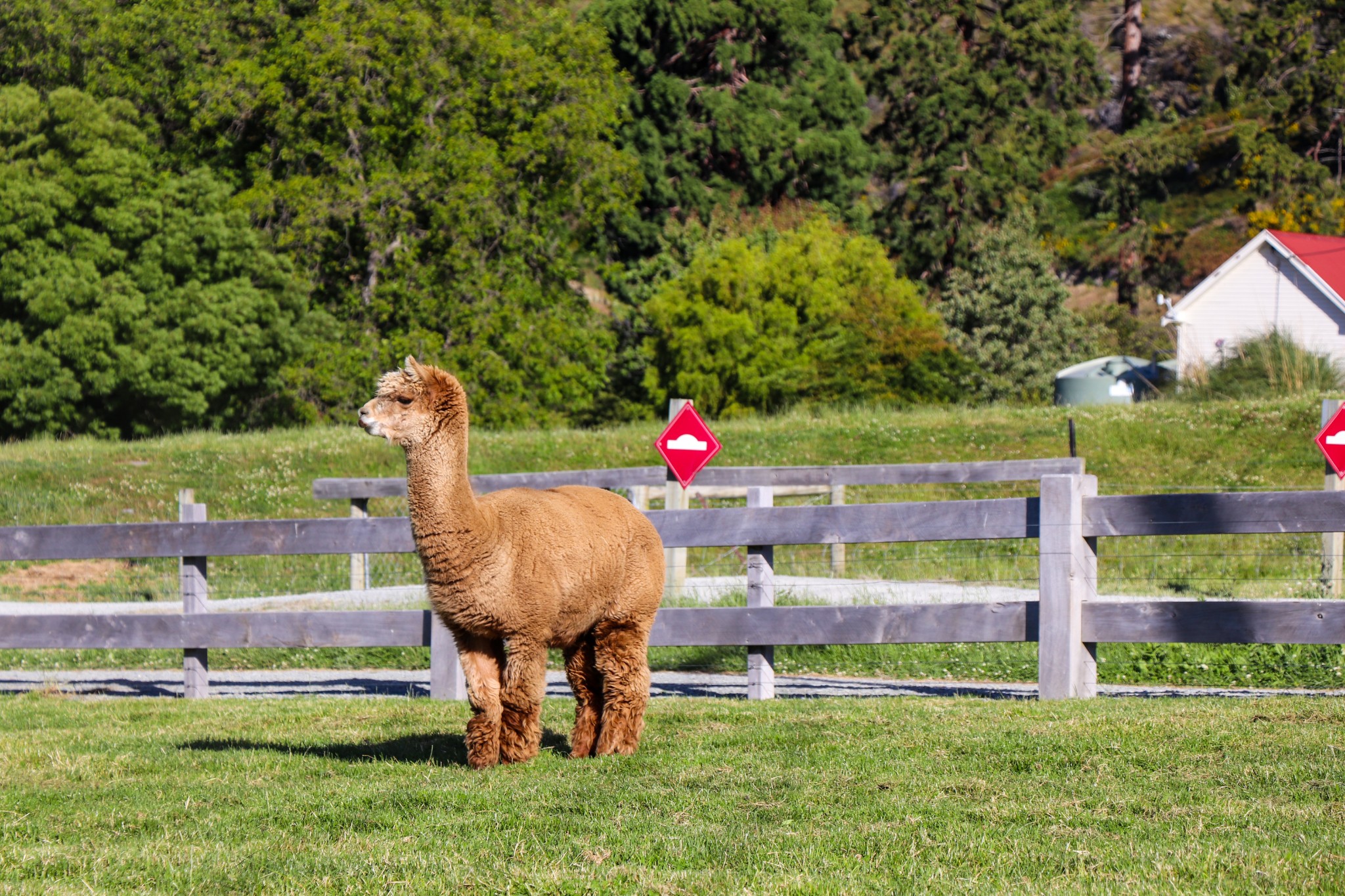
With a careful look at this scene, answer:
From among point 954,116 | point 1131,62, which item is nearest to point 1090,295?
point 1131,62

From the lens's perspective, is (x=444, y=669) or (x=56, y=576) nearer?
(x=444, y=669)

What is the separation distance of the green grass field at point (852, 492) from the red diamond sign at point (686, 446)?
195 cm

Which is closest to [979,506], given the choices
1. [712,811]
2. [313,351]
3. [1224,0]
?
[712,811]

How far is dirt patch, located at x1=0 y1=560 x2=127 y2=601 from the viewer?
787 inches

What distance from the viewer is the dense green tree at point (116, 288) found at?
3366 cm

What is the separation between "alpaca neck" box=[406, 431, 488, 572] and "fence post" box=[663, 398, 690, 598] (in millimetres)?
6759

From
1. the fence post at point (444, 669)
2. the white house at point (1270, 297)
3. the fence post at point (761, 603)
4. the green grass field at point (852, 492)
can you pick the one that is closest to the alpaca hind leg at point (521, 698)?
the fence post at point (761, 603)

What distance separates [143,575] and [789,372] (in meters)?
19.2

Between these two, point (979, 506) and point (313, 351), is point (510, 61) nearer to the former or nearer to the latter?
point (313, 351)

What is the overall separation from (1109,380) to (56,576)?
30475mm

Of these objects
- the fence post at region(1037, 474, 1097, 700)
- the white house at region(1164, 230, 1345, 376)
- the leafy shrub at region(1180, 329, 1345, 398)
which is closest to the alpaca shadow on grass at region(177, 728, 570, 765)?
the fence post at region(1037, 474, 1097, 700)

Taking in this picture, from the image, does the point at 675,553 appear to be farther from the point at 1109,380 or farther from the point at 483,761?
Result: the point at 1109,380

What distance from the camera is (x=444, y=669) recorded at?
9555 millimetres

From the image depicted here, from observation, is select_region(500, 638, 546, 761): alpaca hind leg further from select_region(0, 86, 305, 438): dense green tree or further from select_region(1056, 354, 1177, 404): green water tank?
select_region(1056, 354, 1177, 404): green water tank
